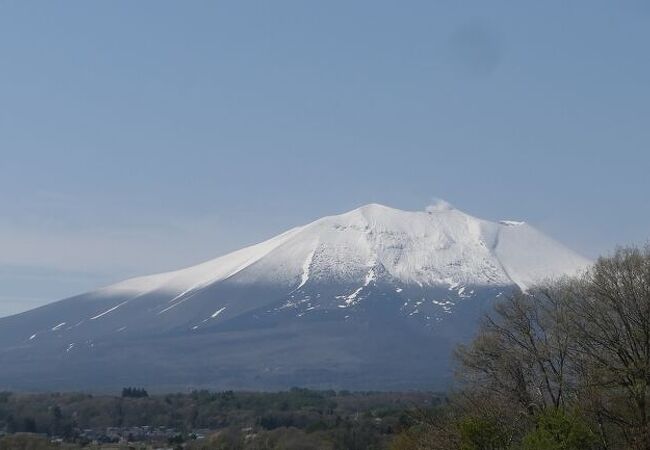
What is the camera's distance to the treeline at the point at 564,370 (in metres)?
26.0

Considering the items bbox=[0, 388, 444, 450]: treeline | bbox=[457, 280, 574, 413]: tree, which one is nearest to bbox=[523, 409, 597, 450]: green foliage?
bbox=[457, 280, 574, 413]: tree

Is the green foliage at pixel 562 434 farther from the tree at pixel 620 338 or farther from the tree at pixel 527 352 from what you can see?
the tree at pixel 527 352

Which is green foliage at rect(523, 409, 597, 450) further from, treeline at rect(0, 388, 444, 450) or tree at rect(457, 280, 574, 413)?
treeline at rect(0, 388, 444, 450)

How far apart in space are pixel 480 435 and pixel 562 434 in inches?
122

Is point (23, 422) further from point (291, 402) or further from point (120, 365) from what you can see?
point (120, 365)

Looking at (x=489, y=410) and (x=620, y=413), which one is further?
(x=489, y=410)

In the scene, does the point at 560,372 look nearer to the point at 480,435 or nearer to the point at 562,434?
the point at 480,435

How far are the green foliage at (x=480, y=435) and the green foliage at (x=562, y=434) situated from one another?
2.07 m

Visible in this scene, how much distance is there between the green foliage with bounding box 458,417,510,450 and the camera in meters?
27.9

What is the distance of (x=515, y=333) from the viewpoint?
3078cm

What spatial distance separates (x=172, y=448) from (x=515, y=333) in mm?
47153

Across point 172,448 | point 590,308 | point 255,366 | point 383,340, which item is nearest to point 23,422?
point 172,448

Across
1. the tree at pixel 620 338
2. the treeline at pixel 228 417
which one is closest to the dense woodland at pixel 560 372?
the tree at pixel 620 338

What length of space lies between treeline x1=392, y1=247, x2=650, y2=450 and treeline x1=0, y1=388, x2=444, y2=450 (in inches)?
1451
